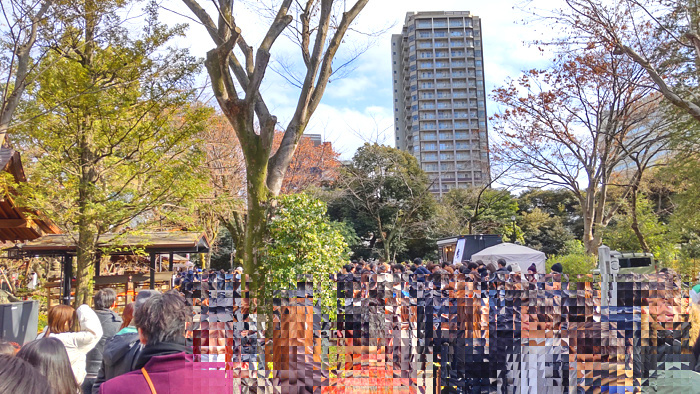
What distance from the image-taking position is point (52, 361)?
71.2 inches

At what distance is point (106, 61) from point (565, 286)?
343 inches

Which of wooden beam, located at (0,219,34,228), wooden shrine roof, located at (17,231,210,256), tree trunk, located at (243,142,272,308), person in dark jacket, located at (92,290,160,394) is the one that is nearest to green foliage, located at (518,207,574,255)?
wooden shrine roof, located at (17,231,210,256)

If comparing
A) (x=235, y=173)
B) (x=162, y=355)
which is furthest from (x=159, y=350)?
(x=235, y=173)

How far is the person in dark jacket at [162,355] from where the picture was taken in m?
1.97

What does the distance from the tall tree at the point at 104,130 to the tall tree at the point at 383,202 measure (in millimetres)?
14340

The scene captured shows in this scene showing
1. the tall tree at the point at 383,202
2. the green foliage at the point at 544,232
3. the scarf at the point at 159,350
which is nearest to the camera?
the scarf at the point at 159,350

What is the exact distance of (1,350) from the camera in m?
1.83

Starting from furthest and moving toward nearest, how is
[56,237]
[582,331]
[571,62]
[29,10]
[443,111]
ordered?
1. [443,111]
2. [571,62]
3. [56,237]
4. [29,10]
5. [582,331]

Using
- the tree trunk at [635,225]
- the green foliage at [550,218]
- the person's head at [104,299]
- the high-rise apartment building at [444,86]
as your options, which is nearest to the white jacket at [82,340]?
the person's head at [104,299]

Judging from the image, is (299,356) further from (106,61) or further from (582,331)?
(106,61)

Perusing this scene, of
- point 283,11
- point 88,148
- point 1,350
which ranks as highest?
point 283,11

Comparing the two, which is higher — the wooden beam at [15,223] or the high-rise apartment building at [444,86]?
the high-rise apartment building at [444,86]

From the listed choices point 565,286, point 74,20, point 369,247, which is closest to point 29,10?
point 74,20

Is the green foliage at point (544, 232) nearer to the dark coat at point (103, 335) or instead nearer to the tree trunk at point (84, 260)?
the tree trunk at point (84, 260)
